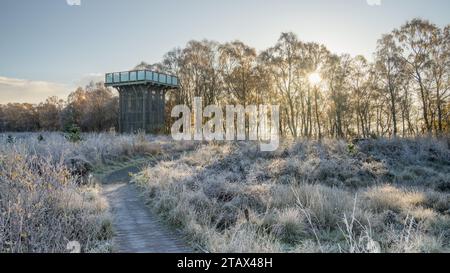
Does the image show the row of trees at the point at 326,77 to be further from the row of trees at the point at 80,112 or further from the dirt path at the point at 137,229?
the dirt path at the point at 137,229

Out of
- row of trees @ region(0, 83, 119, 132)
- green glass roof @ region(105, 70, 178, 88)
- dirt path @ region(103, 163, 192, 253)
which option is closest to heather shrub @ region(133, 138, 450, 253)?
dirt path @ region(103, 163, 192, 253)

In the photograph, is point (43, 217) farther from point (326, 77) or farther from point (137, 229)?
point (326, 77)

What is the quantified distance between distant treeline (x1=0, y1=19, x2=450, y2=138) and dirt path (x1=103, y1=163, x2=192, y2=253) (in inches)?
729

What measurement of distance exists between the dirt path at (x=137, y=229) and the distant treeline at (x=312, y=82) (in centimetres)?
1852

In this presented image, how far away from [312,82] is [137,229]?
26.7 metres

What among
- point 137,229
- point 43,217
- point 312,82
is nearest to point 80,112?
point 312,82

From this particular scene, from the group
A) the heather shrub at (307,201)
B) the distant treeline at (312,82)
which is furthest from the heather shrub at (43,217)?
the distant treeline at (312,82)

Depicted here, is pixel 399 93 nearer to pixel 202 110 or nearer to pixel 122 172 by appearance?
pixel 202 110

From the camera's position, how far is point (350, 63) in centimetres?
3038

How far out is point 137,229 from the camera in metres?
5.38

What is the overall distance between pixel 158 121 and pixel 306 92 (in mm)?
13712

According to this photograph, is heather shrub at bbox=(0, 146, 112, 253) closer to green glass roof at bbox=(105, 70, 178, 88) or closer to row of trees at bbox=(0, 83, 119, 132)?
green glass roof at bbox=(105, 70, 178, 88)
